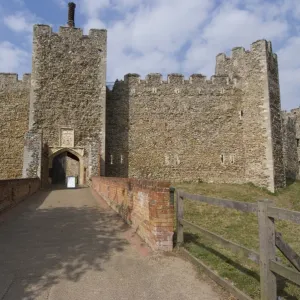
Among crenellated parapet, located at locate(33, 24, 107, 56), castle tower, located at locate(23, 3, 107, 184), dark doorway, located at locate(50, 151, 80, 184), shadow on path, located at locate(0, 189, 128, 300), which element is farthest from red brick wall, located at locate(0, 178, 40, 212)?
dark doorway, located at locate(50, 151, 80, 184)

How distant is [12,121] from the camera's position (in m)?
21.6

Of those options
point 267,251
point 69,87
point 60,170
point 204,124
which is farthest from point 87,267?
point 60,170

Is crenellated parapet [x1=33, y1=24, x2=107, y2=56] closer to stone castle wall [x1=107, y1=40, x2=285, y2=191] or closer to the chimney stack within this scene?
stone castle wall [x1=107, y1=40, x2=285, y2=191]

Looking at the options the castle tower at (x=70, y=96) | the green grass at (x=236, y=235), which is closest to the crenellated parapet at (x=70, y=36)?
the castle tower at (x=70, y=96)

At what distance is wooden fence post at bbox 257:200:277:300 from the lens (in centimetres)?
313

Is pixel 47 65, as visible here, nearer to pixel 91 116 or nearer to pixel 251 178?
pixel 91 116

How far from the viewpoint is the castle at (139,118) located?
19.5 metres

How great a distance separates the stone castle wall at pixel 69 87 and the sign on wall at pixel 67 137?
0.21 ft

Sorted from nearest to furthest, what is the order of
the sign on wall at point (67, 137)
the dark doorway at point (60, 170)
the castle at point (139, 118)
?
the sign on wall at point (67, 137) → the castle at point (139, 118) → the dark doorway at point (60, 170)

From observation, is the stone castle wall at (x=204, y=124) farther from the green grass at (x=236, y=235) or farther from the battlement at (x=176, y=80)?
the green grass at (x=236, y=235)

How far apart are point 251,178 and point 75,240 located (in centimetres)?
1767

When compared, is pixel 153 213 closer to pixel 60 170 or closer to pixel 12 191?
pixel 12 191

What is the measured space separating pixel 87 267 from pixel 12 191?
7.07 metres

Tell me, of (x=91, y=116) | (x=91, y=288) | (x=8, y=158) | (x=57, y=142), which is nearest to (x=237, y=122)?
(x=91, y=116)
